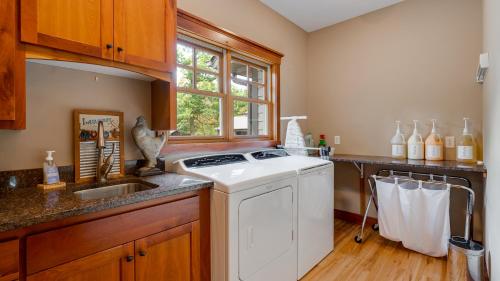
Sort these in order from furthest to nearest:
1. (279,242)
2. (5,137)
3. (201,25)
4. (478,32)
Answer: (478,32), (201,25), (279,242), (5,137)

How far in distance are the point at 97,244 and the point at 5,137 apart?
2.63 ft

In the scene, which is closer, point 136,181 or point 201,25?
point 136,181

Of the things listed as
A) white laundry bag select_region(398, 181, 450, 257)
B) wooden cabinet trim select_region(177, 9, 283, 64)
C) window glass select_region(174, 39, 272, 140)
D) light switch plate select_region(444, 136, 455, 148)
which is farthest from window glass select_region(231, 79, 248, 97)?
light switch plate select_region(444, 136, 455, 148)

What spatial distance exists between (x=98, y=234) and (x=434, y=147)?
286 centimetres

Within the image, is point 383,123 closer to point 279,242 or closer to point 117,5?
point 279,242

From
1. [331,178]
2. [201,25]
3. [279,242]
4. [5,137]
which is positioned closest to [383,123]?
[331,178]

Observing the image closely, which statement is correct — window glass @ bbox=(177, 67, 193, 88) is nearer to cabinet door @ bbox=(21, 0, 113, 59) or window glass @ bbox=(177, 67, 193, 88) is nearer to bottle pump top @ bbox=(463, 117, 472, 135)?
cabinet door @ bbox=(21, 0, 113, 59)

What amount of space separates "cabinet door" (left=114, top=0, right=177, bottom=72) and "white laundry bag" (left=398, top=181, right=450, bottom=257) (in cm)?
233

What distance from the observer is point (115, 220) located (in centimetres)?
111

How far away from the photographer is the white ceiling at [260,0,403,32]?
2.73 meters

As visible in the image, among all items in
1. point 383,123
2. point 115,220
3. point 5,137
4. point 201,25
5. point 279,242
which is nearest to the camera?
point 115,220

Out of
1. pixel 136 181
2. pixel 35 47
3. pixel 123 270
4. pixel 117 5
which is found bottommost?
pixel 123 270

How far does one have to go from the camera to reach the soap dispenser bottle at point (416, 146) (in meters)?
2.53

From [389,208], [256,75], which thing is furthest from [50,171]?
[389,208]
